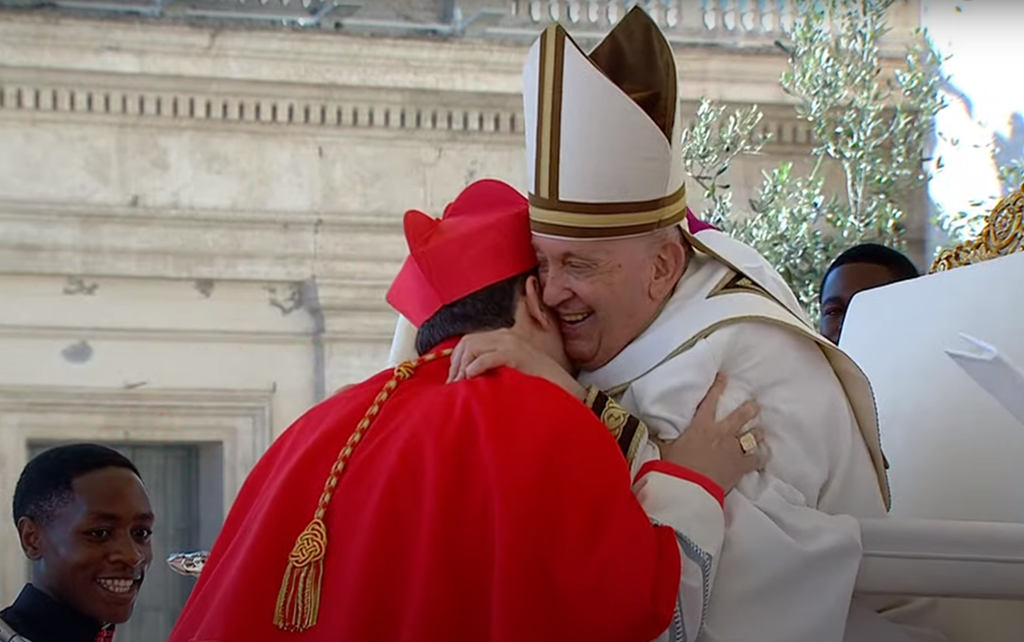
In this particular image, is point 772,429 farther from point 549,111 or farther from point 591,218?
point 549,111

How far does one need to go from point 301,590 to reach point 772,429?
2.11 feet

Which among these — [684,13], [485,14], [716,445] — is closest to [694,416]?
[716,445]

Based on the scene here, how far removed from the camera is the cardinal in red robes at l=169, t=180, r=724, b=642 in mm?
1841

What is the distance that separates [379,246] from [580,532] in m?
4.24

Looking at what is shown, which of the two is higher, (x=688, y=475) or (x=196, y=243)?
(x=688, y=475)

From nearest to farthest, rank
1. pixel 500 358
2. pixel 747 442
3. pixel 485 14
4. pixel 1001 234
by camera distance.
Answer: pixel 500 358, pixel 747 442, pixel 1001 234, pixel 485 14

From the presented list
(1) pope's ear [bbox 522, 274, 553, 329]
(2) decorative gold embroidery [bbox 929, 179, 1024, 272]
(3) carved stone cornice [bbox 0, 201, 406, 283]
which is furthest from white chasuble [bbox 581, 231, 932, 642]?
(3) carved stone cornice [bbox 0, 201, 406, 283]

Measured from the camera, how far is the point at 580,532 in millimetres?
1852

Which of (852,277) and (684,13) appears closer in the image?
(852,277)

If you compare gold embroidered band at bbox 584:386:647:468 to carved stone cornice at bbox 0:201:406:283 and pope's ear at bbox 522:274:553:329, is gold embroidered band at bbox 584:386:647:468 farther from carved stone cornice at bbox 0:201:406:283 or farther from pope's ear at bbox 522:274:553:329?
carved stone cornice at bbox 0:201:406:283

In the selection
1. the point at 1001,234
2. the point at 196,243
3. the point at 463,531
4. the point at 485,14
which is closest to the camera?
the point at 463,531

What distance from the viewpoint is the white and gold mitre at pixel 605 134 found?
2.15 m

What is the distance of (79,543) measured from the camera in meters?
3.15

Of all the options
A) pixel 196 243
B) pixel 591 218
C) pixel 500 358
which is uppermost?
pixel 591 218
